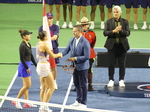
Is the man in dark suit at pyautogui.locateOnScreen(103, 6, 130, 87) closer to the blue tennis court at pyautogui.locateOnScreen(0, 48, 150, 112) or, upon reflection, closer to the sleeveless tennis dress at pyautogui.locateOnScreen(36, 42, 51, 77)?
the blue tennis court at pyautogui.locateOnScreen(0, 48, 150, 112)

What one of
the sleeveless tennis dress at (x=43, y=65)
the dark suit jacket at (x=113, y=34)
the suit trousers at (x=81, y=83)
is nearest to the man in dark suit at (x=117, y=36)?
the dark suit jacket at (x=113, y=34)

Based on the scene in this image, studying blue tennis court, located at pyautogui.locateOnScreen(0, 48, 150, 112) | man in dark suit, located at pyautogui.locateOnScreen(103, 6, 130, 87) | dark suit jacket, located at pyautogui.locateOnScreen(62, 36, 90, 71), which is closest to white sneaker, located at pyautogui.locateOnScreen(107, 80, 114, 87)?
blue tennis court, located at pyautogui.locateOnScreen(0, 48, 150, 112)

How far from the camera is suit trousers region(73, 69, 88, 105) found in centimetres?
1115

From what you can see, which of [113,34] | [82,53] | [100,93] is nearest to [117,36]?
[113,34]

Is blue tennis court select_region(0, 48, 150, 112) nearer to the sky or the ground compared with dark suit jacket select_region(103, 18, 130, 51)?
nearer to the ground

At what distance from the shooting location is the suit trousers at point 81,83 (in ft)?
36.6

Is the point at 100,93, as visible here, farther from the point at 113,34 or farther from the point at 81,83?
the point at 81,83

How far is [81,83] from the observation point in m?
11.2

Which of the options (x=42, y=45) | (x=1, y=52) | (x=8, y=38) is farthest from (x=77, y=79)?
(x=8, y=38)

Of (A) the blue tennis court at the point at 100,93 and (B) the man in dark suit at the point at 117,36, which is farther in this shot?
(B) the man in dark suit at the point at 117,36

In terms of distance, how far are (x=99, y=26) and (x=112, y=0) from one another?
6.05 feet

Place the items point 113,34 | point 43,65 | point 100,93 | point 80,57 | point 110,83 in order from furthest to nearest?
1. point 110,83
2. point 100,93
3. point 113,34
4. point 80,57
5. point 43,65

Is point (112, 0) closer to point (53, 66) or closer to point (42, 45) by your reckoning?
point (53, 66)

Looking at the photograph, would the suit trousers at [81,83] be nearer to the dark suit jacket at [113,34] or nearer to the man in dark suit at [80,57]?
the man in dark suit at [80,57]
